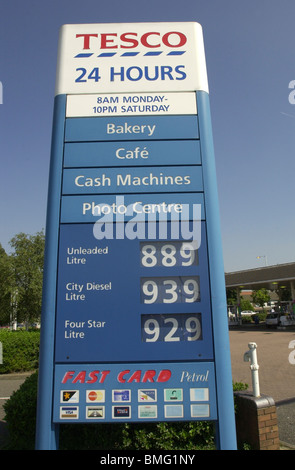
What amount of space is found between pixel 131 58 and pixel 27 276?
52.5 feet

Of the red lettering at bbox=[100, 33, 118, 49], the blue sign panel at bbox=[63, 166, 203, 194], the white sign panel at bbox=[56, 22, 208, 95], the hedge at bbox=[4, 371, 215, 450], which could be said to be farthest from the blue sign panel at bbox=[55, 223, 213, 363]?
the red lettering at bbox=[100, 33, 118, 49]

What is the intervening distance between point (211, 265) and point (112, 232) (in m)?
1.06

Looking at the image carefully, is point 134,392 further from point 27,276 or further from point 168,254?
point 27,276

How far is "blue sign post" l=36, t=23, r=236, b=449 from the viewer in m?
3.21

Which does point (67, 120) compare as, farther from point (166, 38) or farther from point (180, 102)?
point (166, 38)

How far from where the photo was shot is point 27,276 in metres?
18.2

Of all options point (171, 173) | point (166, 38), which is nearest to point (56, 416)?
point (171, 173)

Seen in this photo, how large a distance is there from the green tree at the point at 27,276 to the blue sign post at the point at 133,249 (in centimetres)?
1489

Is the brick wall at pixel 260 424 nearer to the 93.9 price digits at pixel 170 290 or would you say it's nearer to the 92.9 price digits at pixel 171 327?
the 92.9 price digits at pixel 171 327

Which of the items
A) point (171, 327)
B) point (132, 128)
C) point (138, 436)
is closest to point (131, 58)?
point (132, 128)

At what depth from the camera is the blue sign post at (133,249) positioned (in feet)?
10.5

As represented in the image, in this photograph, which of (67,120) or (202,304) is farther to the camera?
(67,120)

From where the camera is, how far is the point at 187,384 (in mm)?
3225
